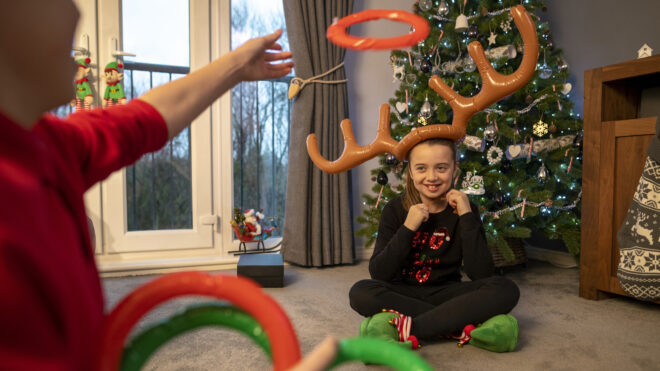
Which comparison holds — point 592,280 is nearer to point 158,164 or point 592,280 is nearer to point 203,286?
point 203,286

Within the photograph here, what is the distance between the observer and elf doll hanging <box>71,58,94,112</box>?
2562 millimetres

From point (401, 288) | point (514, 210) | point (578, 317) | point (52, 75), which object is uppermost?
point (52, 75)

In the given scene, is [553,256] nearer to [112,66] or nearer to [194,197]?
[194,197]

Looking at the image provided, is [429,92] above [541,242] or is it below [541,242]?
above

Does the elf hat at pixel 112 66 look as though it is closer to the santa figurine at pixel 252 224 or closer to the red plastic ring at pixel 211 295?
the santa figurine at pixel 252 224

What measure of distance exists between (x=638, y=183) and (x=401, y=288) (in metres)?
1.10

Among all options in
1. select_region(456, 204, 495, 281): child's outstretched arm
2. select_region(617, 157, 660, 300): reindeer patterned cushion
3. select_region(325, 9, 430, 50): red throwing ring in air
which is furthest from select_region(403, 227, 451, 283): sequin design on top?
select_region(325, 9, 430, 50): red throwing ring in air

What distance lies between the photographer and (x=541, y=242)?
3051mm

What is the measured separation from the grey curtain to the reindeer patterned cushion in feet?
4.97

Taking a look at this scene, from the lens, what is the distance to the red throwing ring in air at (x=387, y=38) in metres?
0.88

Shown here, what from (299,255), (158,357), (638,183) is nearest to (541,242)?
(638,183)

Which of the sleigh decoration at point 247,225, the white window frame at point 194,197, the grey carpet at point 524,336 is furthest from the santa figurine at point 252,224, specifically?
the grey carpet at point 524,336

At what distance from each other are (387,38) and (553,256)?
97.6 inches

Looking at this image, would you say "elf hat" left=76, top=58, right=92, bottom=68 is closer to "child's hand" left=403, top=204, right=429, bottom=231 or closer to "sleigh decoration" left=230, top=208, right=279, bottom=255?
"sleigh decoration" left=230, top=208, right=279, bottom=255
